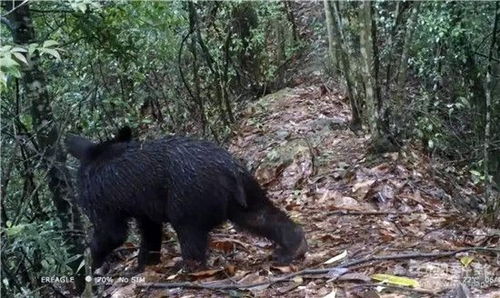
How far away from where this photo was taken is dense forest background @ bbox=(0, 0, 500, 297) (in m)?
5.71

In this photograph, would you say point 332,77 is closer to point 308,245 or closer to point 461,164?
point 461,164

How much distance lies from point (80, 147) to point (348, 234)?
2.31 metres

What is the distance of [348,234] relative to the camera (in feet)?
19.5

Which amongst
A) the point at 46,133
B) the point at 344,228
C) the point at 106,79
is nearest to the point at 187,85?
the point at 106,79

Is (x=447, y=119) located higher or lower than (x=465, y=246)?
higher

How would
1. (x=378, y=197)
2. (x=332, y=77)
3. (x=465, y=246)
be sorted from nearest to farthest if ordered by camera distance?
1. (x=465, y=246)
2. (x=378, y=197)
3. (x=332, y=77)

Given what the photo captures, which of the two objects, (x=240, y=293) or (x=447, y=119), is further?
(x=447, y=119)

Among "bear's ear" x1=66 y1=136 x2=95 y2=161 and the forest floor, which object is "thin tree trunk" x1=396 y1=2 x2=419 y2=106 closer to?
the forest floor

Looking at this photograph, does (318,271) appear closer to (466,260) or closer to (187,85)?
(466,260)

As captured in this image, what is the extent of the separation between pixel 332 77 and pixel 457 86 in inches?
111

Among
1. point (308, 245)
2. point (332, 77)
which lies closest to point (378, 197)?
point (308, 245)

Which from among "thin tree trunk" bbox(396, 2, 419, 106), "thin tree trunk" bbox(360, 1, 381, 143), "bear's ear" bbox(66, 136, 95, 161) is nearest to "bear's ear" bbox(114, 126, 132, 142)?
"bear's ear" bbox(66, 136, 95, 161)

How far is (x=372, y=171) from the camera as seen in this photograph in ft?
24.6

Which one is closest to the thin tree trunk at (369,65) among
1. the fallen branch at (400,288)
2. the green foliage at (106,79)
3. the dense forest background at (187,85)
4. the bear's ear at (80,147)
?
the dense forest background at (187,85)
